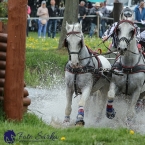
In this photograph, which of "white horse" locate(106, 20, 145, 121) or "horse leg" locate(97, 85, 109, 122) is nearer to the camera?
"white horse" locate(106, 20, 145, 121)

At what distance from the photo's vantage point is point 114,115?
37.2ft

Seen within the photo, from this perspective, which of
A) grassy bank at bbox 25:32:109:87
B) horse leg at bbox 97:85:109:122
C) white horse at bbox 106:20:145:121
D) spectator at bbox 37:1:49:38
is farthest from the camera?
spectator at bbox 37:1:49:38

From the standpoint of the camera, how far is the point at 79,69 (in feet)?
35.2

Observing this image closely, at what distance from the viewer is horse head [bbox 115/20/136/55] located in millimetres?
10547

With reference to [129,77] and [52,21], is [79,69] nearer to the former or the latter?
[129,77]

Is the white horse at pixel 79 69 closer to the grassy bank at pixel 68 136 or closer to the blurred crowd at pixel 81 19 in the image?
the grassy bank at pixel 68 136

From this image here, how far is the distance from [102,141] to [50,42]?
1488 centimetres

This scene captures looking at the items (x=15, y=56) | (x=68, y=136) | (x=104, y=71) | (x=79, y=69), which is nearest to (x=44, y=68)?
(x=104, y=71)

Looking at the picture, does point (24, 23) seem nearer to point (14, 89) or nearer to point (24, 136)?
point (14, 89)

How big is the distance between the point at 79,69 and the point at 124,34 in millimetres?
926

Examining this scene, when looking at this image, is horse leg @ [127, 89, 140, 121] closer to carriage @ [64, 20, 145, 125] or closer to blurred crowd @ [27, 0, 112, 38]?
carriage @ [64, 20, 145, 125]

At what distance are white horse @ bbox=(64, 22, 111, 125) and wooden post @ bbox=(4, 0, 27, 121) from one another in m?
1.10

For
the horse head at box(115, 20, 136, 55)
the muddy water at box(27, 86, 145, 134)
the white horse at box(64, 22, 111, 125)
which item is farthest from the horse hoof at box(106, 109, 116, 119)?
the horse head at box(115, 20, 136, 55)

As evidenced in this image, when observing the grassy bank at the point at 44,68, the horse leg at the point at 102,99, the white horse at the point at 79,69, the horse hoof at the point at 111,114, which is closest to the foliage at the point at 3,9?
the white horse at the point at 79,69
